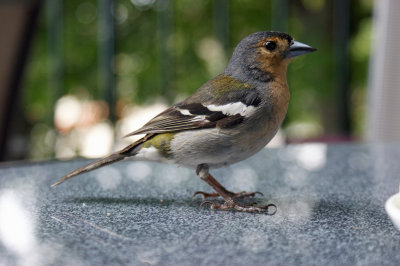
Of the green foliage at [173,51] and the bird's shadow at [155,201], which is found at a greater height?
the green foliage at [173,51]

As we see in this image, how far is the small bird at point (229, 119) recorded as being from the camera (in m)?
1.01

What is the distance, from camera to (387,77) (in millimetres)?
2684

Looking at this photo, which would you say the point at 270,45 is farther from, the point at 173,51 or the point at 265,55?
the point at 173,51

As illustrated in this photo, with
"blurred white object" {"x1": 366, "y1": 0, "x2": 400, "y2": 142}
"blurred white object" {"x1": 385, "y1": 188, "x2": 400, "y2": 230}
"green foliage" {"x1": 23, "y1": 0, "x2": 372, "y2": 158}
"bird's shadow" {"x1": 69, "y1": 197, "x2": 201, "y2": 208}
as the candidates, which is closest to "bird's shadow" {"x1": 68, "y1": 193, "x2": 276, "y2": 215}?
"bird's shadow" {"x1": 69, "y1": 197, "x2": 201, "y2": 208}

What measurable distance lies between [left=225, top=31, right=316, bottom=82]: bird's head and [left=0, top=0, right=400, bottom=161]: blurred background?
2510 millimetres

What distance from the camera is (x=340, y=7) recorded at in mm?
4164

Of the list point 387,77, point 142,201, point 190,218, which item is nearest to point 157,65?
point 387,77

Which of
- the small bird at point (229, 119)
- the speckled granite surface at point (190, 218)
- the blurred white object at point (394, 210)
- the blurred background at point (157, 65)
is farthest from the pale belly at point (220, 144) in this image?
the blurred background at point (157, 65)

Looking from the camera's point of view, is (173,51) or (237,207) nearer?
(237,207)

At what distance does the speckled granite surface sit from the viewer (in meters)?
0.66

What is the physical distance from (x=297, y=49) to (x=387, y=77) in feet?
5.95

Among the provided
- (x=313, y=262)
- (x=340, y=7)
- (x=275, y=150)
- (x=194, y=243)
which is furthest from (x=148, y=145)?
(x=340, y=7)

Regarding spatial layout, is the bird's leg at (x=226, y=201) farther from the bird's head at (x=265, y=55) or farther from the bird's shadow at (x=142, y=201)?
the bird's head at (x=265, y=55)

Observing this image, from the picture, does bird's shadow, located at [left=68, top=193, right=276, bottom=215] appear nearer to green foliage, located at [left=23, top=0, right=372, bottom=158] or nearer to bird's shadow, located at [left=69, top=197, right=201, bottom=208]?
bird's shadow, located at [left=69, top=197, right=201, bottom=208]
